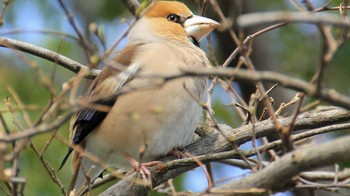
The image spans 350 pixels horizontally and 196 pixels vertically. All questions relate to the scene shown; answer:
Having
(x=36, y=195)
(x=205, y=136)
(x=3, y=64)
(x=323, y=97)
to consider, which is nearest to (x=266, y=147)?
(x=205, y=136)

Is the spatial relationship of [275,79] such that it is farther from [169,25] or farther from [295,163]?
[169,25]

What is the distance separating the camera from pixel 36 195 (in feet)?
21.4

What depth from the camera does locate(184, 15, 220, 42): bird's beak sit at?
18.7ft

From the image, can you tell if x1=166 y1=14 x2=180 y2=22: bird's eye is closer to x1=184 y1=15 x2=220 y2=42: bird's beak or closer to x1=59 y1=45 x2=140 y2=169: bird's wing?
x1=184 y1=15 x2=220 y2=42: bird's beak

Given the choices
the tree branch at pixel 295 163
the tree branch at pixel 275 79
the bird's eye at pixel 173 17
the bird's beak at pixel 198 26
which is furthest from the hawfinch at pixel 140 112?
the tree branch at pixel 275 79

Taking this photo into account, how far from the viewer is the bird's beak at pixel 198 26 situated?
18.7ft

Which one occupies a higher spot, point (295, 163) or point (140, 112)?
point (295, 163)

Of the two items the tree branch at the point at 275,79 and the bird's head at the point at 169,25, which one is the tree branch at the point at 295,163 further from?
the bird's head at the point at 169,25

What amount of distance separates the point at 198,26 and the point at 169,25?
1.07ft

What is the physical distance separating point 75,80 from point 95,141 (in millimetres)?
2386

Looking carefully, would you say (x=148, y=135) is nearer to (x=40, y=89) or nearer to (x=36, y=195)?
(x=36, y=195)

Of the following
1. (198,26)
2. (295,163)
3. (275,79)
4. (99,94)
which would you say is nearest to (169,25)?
(198,26)

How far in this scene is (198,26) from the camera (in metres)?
5.81

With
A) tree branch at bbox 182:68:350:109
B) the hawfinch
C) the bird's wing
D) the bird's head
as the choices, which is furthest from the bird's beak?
tree branch at bbox 182:68:350:109
